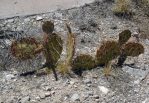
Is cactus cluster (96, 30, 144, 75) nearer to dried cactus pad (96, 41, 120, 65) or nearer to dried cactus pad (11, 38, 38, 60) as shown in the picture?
dried cactus pad (96, 41, 120, 65)

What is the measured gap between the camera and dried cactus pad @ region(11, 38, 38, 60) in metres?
5.87

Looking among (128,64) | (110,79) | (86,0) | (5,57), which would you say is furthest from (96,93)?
(86,0)

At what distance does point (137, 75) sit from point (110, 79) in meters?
0.36

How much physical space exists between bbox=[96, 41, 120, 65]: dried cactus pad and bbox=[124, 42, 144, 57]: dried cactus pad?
0.13 meters

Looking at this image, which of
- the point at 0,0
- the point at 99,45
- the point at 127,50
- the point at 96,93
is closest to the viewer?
the point at 96,93

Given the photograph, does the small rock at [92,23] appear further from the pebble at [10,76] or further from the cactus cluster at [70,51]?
the pebble at [10,76]

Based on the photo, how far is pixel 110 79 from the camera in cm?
579

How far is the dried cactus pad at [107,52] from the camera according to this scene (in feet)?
19.0

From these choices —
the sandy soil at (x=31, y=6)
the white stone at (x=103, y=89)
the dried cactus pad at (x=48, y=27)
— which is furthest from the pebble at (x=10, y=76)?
the sandy soil at (x=31, y=6)

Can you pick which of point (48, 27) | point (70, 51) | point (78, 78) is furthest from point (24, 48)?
point (78, 78)

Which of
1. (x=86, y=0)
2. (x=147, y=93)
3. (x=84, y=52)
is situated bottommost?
(x=147, y=93)

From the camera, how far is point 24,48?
5.89 m

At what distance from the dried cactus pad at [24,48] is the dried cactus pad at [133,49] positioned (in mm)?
1129

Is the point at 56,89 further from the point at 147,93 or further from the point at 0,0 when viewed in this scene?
the point at 0,0
